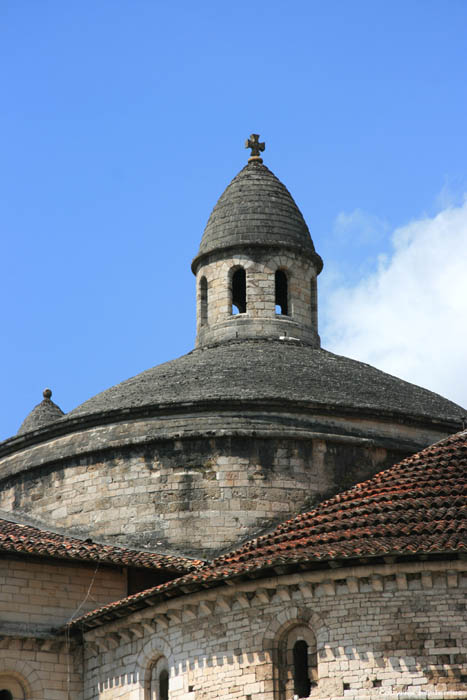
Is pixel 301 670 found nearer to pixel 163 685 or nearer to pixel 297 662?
pixel 297 662

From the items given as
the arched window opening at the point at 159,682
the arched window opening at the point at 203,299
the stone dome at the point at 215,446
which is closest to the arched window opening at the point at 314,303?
the arched window opening at the point at 203,299

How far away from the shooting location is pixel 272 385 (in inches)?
1246

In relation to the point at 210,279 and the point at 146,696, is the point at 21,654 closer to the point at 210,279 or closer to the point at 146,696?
the point at 146,696

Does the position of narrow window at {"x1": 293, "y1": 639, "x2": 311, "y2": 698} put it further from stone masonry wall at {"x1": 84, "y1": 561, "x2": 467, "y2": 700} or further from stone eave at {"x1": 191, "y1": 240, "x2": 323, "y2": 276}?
stone eave at {"x1": 191, "y1": 240, "x2": 323, "y2": 276}

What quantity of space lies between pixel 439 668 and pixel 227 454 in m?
8.75

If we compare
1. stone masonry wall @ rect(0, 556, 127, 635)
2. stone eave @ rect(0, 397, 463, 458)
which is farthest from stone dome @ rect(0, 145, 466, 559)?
stone masonry wall @ rect(0, 556, 127, 635)

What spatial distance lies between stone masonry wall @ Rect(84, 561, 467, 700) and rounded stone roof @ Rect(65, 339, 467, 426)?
661 centimetres

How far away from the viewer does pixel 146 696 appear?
84.9ft

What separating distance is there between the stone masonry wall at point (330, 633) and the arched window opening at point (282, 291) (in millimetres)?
13399

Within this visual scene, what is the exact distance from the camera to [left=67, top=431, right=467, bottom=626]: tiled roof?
23719 mm

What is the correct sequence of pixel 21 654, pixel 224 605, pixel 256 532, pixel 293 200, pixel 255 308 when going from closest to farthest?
pixel 224 605
pixel 21 654
pixel 256 532
pixel 255 308
pixel 293 200

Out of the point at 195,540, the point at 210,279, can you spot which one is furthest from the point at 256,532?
the point at 210,279

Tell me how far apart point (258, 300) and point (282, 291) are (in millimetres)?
1363

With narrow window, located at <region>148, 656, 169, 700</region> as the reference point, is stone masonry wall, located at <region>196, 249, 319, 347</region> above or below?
above
